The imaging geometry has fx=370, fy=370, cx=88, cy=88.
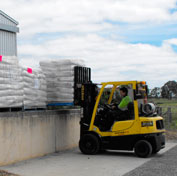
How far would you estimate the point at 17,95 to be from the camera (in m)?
9.91

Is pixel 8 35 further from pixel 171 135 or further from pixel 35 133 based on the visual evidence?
pixel 35 133

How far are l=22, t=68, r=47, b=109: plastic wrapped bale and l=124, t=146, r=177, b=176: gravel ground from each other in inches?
144

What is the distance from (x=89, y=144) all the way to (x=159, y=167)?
2664 millimetres

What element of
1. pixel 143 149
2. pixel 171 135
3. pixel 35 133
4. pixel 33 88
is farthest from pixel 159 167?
pixel 171 135

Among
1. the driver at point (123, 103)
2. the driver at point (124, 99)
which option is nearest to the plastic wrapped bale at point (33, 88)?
the driver at point (123, 103)

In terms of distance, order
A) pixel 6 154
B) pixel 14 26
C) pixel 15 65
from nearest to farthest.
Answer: pixel 6 154, pixel 15 65, pixel 14 26

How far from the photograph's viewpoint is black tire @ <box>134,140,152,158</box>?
10.2 metres

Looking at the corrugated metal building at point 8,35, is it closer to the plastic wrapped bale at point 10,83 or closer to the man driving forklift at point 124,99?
the plastic wrapped bale at point 10,83

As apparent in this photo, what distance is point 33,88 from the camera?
35.1 feet

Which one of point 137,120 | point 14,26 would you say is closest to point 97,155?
point 137,120

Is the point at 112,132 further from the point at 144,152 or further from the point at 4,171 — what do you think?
the point at 4,171

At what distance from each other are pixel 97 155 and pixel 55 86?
2531 millimetres

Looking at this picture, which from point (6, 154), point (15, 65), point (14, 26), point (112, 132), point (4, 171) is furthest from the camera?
point (14, 26)

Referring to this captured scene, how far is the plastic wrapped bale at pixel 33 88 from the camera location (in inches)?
406
